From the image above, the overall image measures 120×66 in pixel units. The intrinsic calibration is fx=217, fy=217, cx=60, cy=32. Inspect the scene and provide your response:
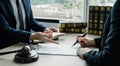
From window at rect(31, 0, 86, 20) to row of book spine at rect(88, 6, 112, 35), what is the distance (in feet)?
1.42

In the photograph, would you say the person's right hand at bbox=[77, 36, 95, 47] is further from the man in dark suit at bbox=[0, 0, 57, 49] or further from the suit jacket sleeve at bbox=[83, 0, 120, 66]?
the suit jacket sleeve at bbox=[83, 0, 120, 66]

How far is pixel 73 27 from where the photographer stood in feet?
7.14

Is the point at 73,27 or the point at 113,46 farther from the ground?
the point at 113,46

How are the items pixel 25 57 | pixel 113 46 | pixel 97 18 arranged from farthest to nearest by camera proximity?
pixel 97 18 < pixel 25 57 < pixel 113 46

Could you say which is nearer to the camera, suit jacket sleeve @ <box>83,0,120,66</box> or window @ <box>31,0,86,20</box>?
suit jacket sleeve @ <box>83,0,120,66</box>

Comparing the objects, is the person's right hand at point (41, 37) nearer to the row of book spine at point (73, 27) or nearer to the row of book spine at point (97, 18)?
the row of book spine at point (73, 27)

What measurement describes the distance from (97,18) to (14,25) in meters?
0.79

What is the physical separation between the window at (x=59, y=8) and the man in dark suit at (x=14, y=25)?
629 mm

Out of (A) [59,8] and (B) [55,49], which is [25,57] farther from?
(A) [59,8]

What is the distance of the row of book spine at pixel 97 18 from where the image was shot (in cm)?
207

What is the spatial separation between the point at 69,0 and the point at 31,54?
1.41m

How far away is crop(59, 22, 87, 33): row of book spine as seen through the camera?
216cm

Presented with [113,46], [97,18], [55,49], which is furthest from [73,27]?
[113,46]

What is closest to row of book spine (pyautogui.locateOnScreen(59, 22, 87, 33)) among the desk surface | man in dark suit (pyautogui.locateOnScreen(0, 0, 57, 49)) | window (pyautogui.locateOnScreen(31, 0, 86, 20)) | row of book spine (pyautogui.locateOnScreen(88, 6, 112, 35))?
row of book spine (pyautogui.locateOnScreen(88, 6, 112, 35))
